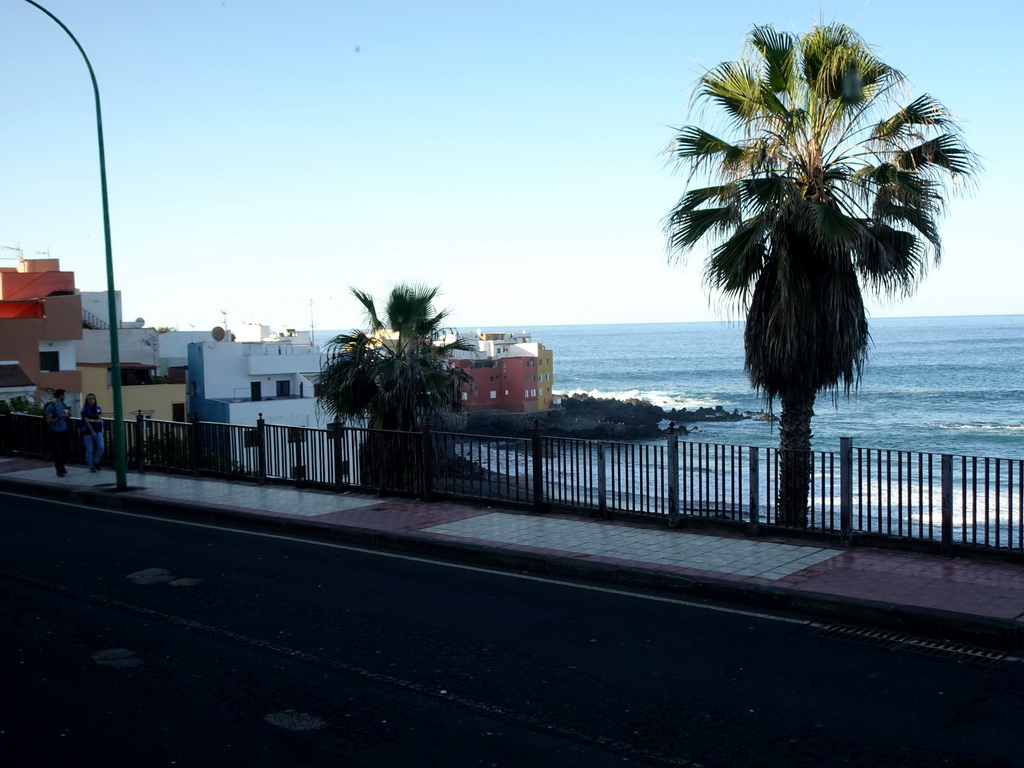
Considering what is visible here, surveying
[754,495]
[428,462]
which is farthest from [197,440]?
[754,495]

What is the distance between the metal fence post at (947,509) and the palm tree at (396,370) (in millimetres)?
10489

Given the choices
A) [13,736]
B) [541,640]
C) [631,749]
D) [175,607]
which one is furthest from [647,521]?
[13,736]

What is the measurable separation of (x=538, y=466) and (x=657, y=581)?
3.82 m

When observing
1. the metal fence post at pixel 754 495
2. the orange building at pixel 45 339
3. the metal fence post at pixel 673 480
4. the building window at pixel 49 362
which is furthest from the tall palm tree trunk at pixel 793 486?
the building window at pixel 49 362

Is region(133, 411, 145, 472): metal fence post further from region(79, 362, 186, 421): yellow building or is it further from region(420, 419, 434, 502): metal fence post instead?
region(79, 362, 186, 421): yellow building

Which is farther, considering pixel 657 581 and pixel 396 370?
pixel 396 370

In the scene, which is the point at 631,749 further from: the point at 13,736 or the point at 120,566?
the point at 120,566

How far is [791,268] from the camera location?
490 inches

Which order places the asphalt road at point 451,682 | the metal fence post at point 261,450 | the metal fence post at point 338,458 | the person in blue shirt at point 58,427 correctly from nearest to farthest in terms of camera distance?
the asphalt road at point 451,682 < the metal fence post at point 338,458 < the metal fence post at point 261,450 < the person in blue shirt at point 58,427

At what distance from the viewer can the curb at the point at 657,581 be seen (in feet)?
25.1

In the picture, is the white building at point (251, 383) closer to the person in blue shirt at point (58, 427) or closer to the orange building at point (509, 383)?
the person in blue shirt at point (58, 427)

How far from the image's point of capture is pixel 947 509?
964cm

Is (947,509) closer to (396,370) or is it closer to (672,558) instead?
(672,558)

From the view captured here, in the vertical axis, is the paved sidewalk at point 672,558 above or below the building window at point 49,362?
below
